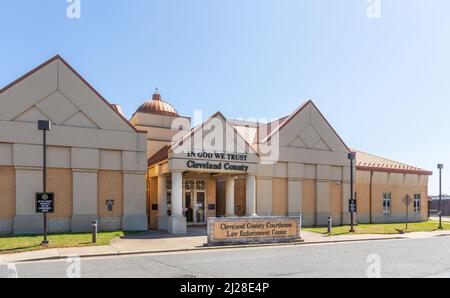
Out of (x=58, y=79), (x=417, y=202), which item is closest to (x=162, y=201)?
(x=58, y=79)

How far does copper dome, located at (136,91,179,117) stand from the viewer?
106ft

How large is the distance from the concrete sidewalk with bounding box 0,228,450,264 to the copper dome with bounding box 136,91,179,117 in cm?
1259

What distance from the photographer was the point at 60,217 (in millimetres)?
21234

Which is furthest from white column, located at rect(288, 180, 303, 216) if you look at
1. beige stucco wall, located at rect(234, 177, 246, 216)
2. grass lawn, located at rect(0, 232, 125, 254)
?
grass lawn, located at rect(0, 232, 125, 254)

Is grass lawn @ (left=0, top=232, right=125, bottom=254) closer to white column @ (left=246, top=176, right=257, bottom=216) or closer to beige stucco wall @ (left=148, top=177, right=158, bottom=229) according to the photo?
beige stucco wall @ (left=148, top=177, right=158, bottom=229)

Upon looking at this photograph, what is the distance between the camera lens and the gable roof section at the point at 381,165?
32906mm

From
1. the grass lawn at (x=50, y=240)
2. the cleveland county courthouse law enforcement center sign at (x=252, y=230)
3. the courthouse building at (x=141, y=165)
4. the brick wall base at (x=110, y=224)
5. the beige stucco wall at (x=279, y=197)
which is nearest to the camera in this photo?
the grass lawn at (x=50, y=240)

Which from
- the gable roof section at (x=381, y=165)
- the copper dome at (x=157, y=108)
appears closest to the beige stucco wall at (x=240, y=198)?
the copper dome at (x=157, y=108)

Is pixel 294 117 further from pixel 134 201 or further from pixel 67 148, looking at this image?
pixel 67 148

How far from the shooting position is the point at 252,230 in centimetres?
1830

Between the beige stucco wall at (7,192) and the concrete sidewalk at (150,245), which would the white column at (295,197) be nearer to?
the concrete sidewalk at (150,245)

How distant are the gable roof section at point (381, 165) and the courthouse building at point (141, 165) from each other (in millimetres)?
2832

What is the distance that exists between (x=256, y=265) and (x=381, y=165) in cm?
2575

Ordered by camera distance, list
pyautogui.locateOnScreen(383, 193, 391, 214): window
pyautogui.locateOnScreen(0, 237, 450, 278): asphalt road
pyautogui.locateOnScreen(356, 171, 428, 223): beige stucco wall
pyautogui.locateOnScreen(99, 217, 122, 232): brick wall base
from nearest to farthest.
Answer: pyautogui.locateOnScreen(0, 237, 450, 278): asphalt road < pyautogui.locateOnScreen(99, 217, 122, 232): brick wall base < pyautogui.locateOnScreen(356, 171, 428, 223): beige stucco wall < pyautogui.locateOnScreen(383, 193, 391, 214): window
